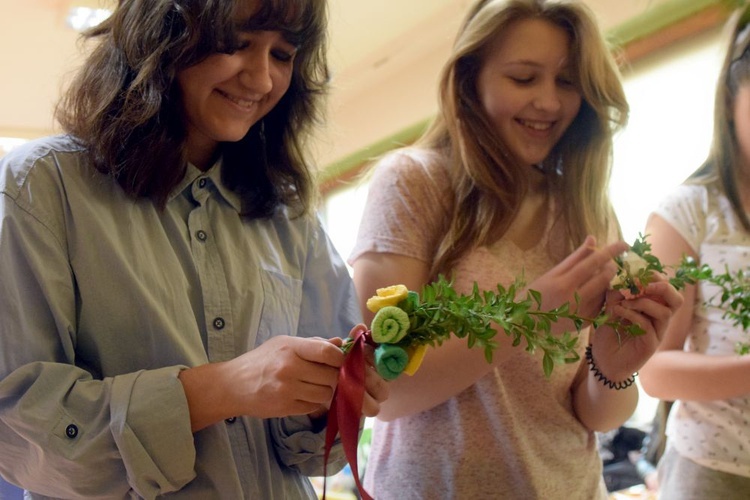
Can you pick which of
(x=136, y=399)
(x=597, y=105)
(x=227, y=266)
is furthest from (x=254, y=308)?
(x=597, y=105)

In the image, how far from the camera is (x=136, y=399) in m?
0.75

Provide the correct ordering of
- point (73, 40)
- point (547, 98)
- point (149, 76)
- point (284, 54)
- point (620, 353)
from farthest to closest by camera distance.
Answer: point (73, 40) < point (547, 98) < point (620, 353) < point (284, 54) < point (149, 76)

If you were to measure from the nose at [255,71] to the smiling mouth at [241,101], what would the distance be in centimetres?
2

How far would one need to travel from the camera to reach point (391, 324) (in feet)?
2.42

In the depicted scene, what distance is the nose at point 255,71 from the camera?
91 cm

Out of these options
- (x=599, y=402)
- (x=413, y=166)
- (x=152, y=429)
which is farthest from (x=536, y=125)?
(x=152, y=429)

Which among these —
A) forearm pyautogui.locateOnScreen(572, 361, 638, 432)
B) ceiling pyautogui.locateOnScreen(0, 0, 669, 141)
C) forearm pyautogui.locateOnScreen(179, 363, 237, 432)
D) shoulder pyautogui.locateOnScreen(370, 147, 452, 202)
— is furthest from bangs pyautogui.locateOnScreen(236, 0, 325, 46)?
ceiling pyautogui.locateOnScreen(0, 0, 669, 141)

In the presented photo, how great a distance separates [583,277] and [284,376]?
0.45 metres

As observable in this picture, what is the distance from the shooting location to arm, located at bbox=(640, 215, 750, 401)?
46.3 inches

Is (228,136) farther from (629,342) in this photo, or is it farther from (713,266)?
(713,266)

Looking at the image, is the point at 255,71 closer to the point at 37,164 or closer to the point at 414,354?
the point at 37,164

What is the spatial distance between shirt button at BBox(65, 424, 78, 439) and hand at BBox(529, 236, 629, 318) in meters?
0.57

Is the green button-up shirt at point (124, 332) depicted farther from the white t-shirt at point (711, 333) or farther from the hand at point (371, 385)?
the white t-shirt at point (711, 333)

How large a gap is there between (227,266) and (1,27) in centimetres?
287
